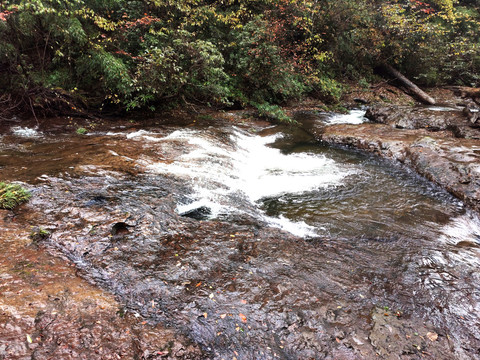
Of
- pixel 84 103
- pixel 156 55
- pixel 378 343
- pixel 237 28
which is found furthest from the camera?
pixel 237 28

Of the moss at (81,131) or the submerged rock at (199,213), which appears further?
A: the moss at (81,131)

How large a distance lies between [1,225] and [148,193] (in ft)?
6.78

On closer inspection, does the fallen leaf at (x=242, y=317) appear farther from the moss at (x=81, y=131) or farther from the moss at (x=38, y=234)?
the moss at (x=81, y=131)

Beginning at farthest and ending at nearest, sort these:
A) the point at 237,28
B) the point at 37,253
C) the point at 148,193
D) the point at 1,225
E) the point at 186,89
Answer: the point at 237,28 → the point at 186,89 → the point at 148,193 → the point at 1,225 → the point at 37,253

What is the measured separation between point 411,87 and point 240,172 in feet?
54.3

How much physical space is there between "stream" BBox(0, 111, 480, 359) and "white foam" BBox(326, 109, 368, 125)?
524 cm

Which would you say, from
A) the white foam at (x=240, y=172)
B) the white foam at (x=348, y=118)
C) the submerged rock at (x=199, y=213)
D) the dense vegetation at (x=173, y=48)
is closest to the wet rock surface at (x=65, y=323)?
the submerged rock at (x=199, y=213)

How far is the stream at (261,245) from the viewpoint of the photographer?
273 cm

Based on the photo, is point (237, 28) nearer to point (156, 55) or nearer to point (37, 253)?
point (156, 55)

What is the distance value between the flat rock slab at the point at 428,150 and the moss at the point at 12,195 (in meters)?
8.28

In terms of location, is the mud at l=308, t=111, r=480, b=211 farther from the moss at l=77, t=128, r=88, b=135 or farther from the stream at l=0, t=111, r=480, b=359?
the moss at l=77, t=128, r=88, b=135

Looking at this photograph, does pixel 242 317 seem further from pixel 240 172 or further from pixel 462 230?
pixel 462 230

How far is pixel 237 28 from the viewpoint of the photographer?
11.7m

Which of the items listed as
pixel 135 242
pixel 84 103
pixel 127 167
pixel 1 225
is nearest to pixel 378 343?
pixel 135 242
